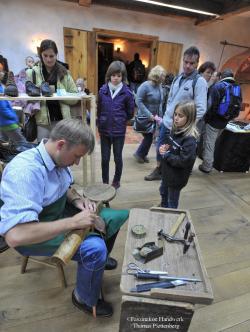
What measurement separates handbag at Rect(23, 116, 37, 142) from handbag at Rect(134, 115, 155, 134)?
1.42 m

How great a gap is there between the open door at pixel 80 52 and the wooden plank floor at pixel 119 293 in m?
3.82

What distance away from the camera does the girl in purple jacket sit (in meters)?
2.26

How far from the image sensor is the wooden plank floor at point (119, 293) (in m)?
1.37

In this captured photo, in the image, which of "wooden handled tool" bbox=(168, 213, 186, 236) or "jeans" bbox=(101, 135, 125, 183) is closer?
"wooden handled tool" bbox=(168, 213, 186, 236)

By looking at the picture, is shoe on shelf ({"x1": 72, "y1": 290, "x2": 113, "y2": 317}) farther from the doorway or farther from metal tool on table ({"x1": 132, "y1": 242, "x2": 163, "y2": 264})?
the doorway

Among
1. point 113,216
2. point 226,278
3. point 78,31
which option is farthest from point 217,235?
point 78,31

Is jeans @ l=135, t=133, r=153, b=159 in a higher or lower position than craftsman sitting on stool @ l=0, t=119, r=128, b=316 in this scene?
lower

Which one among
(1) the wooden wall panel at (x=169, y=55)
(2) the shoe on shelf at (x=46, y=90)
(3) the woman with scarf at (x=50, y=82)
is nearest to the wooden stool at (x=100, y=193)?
(3) the woman with scarf at (x=50, y=82)

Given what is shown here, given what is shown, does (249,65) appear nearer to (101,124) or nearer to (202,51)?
(202,51)

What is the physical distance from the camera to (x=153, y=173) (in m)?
3.11

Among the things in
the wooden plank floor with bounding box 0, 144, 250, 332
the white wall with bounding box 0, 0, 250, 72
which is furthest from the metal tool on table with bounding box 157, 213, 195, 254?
the white wall with bounding box 0, 0, 250, 72

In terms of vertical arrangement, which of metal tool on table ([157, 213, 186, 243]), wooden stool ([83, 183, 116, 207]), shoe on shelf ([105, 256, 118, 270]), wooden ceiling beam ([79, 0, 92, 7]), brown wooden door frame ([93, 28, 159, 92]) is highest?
wooden ceiling beam ([79, 0, 92, 7])

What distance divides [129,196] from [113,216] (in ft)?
4.13

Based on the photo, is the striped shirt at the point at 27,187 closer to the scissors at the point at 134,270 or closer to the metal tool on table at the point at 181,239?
the scissors at the point at 134,270
